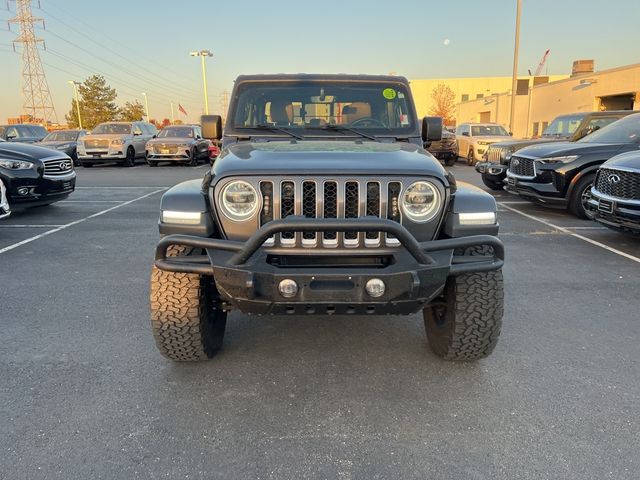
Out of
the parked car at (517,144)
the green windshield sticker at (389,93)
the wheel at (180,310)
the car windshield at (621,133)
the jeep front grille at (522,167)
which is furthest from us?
the parked car at (517,144)

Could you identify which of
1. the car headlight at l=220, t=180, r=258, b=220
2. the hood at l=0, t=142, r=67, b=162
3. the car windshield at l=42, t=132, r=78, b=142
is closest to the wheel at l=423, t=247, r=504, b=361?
the car headlight at l=220, t=180, r=258, b=220

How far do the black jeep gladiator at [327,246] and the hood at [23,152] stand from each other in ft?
20.0

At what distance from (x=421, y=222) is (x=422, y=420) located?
1.07m

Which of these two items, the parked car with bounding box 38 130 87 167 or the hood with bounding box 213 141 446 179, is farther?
the parked car with bounding box 38 130 87 167

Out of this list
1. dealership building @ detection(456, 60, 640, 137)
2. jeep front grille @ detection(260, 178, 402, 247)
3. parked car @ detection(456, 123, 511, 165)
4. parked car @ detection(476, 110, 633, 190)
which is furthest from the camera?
dealership building @ detection(456, 60, 640, 137)

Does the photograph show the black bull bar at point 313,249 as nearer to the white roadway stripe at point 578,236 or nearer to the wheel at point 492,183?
the white roadway stripe at point 578,236

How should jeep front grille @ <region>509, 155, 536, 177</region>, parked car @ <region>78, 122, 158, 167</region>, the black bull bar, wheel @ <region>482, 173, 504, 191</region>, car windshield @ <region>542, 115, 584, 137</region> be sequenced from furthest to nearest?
1. parked car @ <region>78, 122, 158, 167</region>
2. car windshield @ <region>542, 115, 584, 137</region>
3. wheel @ <region>482, 173, 504, 191</region>
4. jeep front grille @ <region>509, 155, 536, 177</region>
5. the black bull bar

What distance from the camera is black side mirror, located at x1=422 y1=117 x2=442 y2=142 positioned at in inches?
160

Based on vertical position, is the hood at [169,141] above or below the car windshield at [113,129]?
below

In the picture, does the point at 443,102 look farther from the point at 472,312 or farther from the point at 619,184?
the point at 472,312

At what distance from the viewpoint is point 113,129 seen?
18.9 m

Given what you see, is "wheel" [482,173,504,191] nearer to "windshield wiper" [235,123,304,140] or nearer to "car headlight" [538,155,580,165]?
"car headlight" [538,155,580,165]

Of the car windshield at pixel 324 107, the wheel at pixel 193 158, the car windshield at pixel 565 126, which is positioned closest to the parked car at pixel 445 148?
the car windshield at pixel 565 126

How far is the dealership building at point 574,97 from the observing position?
23622 millimetres
